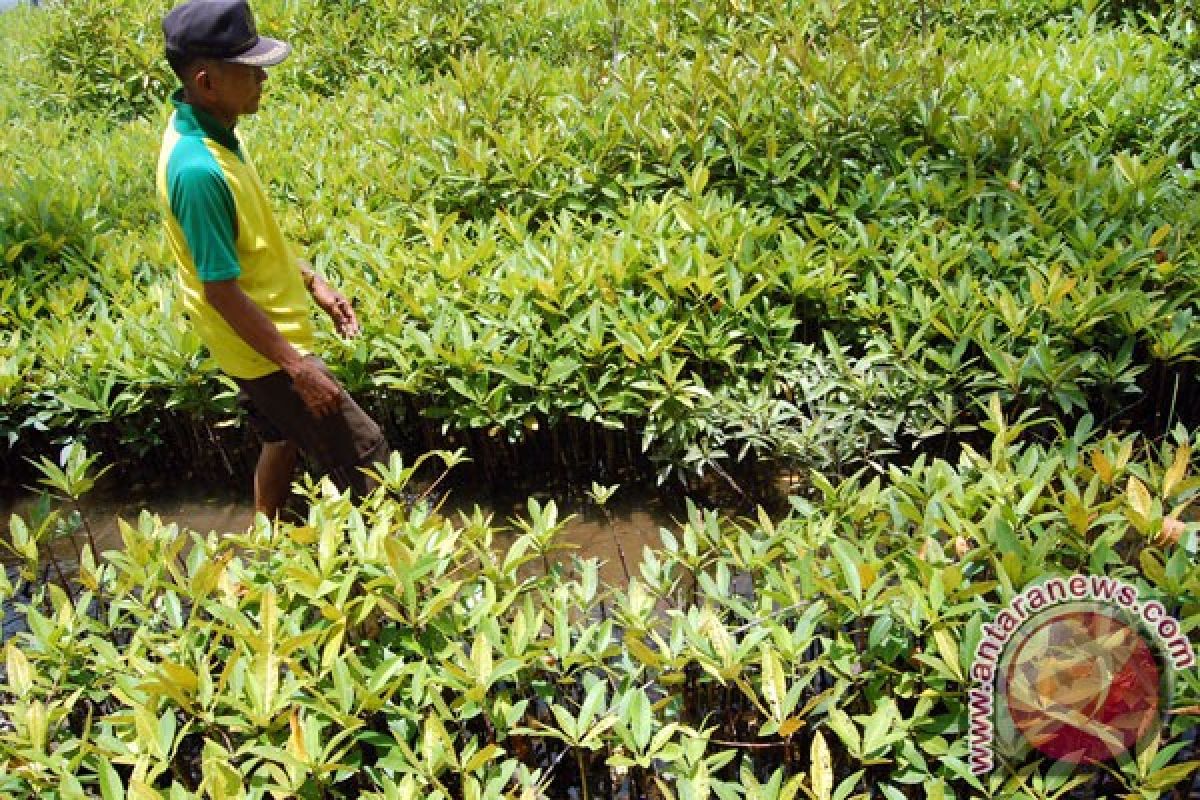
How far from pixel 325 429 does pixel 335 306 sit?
0.53 metres

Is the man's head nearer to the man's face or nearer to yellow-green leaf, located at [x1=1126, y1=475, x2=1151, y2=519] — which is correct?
the man's face

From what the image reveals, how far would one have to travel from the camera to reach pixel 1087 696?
1927 mm

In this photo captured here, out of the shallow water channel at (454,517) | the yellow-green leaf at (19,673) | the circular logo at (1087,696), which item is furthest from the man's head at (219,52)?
the circular logo at (1087,696)

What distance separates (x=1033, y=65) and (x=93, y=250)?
14.1ft

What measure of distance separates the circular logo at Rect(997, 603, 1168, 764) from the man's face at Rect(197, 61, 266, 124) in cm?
218

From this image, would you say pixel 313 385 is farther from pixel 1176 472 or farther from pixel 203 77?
pixel 1176 472

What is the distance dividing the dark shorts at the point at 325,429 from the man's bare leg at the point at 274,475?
0.33 feet

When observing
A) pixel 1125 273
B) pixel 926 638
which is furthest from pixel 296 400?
pixel 1125 273

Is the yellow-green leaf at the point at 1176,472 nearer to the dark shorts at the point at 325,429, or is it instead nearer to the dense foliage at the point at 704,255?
the dense foliage at the point at 704,255

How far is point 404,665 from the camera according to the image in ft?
7.18

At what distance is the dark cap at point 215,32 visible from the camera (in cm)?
255

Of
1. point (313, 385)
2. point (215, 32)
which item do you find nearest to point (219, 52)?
point (215, 32)

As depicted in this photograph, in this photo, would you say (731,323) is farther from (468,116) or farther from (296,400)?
(468,116)

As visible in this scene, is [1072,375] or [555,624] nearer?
[555,624]
